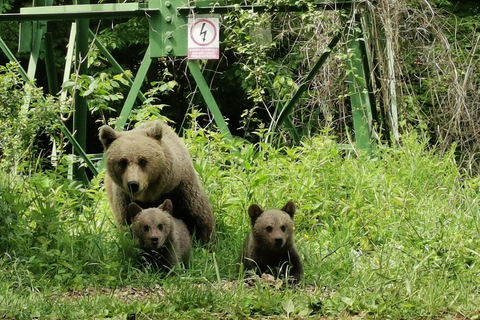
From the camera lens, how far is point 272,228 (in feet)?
19.7

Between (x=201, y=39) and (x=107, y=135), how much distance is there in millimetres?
3109

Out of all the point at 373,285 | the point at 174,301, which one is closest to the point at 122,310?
the point at 174,301

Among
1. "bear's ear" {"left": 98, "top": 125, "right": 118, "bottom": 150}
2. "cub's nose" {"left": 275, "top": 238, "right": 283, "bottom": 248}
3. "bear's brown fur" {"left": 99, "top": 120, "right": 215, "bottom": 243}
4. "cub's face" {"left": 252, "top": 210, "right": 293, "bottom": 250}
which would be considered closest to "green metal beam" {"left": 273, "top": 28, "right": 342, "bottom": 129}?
"bear's brown fur" {"left": 99, "top": 120, "right": 215, "bottom": 243}

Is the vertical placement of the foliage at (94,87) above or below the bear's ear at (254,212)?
above

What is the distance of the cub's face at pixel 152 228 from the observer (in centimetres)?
628

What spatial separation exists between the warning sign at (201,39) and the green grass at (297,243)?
1.12 metres

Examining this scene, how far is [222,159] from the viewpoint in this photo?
884 cm

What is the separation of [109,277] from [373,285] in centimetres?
201

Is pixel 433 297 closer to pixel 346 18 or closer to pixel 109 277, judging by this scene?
pixel 109 277

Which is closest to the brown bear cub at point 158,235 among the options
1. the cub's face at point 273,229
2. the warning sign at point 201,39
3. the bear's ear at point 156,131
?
the bear's ear at point 156,131

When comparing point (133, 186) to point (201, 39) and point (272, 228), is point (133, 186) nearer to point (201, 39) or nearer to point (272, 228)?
point (272, 228)

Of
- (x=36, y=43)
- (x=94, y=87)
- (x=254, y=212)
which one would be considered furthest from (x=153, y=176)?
(x=36, y=43)

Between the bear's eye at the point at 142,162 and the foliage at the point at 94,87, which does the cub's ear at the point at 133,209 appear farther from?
the foliage at the point at 94,87

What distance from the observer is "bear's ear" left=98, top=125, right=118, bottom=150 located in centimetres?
673
